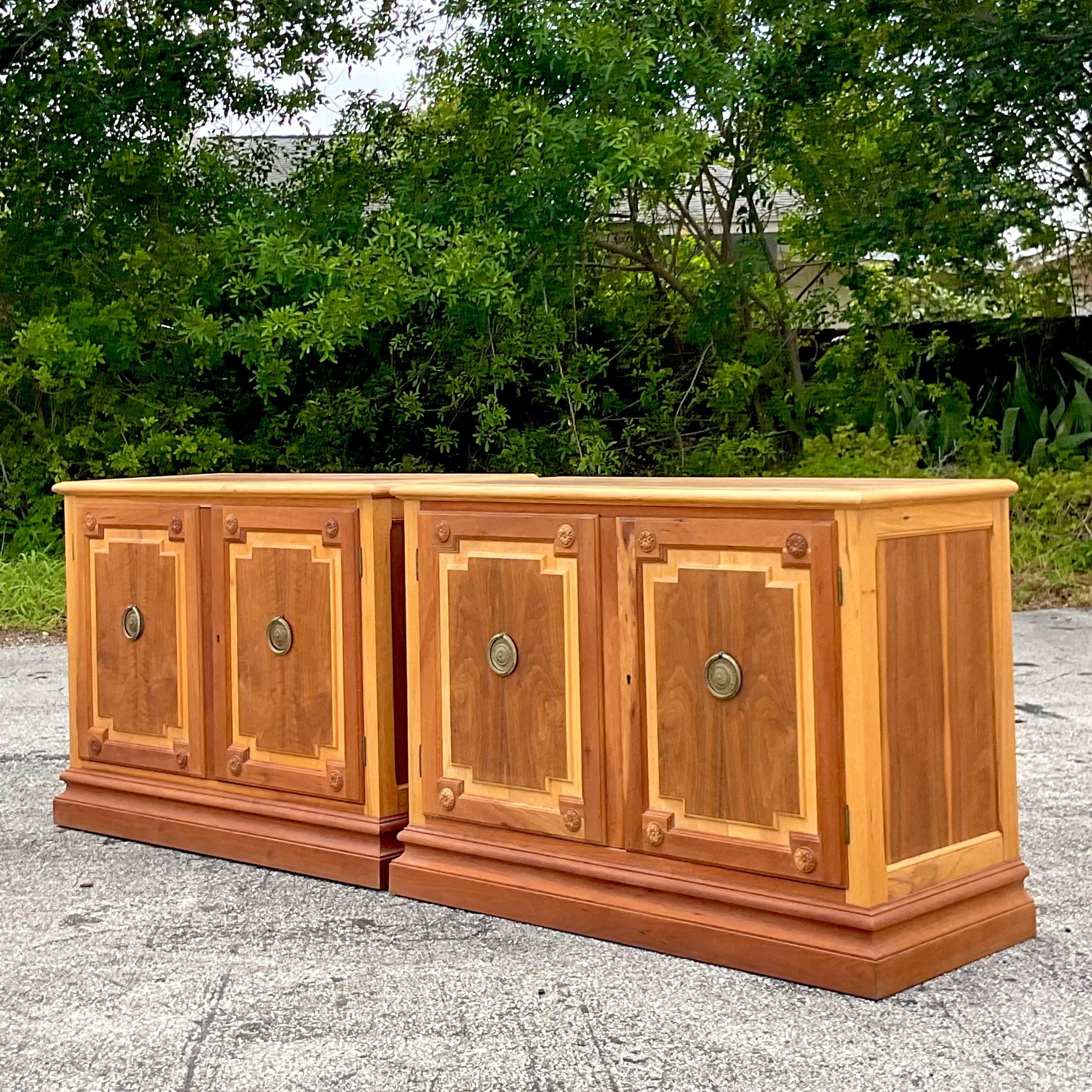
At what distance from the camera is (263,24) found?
12.2 m

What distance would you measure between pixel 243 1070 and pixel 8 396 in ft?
33.6

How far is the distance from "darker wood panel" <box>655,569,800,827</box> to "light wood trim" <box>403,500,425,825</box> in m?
0.83

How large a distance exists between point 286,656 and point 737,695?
1.61 m

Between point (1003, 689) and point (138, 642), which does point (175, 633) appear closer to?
point (138, 642)

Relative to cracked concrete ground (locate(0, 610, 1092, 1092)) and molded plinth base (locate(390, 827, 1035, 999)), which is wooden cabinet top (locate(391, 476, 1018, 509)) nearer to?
molded plinth base (locate(390, 827, 1035, 999))

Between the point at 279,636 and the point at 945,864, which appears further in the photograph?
the point at 279,636

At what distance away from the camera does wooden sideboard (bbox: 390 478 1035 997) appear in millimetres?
3510

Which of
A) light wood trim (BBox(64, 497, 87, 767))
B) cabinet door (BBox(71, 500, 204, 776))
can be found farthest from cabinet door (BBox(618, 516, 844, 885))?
light wood trim (BBox(64, 497, 87, 767))

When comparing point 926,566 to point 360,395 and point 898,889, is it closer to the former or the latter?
point 898,889

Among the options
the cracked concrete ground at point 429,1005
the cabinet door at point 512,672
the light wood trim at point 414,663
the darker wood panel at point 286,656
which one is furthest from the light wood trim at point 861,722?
the darker wood panel at point 286,656

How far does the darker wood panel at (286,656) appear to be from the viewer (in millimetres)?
4621

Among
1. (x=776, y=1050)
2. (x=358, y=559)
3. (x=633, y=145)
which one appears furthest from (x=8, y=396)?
(x=776, y=1050)

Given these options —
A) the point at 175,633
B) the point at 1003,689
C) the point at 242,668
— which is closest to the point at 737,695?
the point at 1003,689

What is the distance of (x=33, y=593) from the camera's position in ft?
36.7
